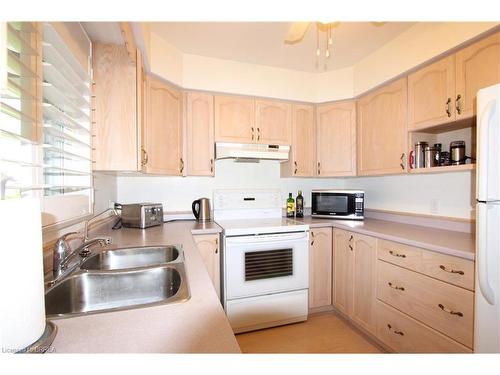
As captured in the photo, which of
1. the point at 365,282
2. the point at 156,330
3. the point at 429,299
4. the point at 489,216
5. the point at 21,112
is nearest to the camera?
the point at 156,330

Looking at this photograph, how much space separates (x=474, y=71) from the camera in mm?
1425

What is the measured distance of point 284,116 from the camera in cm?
245

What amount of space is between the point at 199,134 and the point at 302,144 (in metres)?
1.09

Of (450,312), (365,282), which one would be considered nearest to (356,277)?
(365,282)

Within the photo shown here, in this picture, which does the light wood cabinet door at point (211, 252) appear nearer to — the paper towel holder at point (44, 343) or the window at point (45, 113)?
the window at point (45, 113)

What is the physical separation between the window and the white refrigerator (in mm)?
1627

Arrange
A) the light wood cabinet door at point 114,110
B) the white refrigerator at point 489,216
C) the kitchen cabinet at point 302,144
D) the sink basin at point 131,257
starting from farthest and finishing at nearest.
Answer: the kitchen cabinet at point 302,144 < the light wood cabinet door at point 114,110 < the sink basin at point 131,257 < the white refrigerator at point 489,216

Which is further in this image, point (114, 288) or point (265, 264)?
point (265, 264)

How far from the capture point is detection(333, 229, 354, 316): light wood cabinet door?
6.59ft

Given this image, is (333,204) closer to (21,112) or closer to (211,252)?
(211,252)

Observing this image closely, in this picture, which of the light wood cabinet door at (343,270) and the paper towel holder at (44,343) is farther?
the light wood cabinet door at (343,270)

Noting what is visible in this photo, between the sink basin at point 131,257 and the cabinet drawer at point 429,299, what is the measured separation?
56.9 inches

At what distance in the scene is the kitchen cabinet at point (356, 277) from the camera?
70.1 inches

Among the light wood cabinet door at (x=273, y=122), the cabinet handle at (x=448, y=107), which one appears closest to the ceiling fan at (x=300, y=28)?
the cabinet handle at (x=448, y=107)
